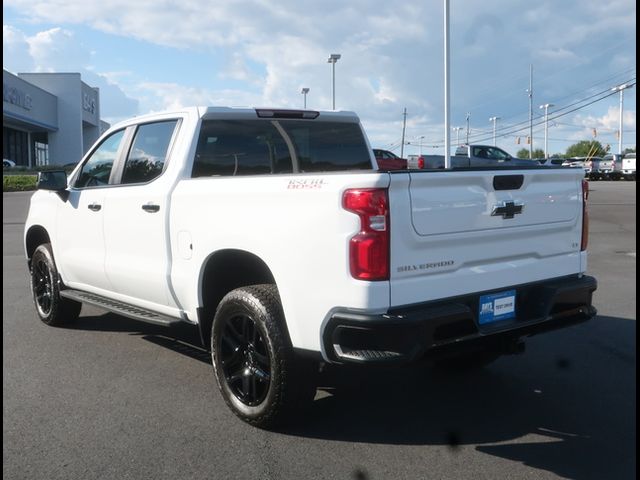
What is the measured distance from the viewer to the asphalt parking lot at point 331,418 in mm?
3617

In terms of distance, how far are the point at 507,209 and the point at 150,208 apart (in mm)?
2524

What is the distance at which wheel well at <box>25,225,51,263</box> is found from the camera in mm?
6969

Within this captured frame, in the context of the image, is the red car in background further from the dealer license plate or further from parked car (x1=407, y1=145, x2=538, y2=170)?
the dealer license plate

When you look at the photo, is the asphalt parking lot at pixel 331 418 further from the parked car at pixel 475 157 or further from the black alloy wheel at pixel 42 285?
the parked car at pixel 475 157

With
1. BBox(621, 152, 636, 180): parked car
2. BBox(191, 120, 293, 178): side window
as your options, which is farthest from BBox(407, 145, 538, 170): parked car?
BBox(191, 120, 293, 178): side window

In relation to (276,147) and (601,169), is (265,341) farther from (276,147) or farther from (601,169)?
(601,169)

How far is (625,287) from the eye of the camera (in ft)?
28.3

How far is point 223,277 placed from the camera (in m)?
4.60

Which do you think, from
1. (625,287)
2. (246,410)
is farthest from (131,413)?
(625,287)

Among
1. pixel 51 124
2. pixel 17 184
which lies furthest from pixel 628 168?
pixel 51 124

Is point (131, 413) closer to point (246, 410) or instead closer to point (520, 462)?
point (246, 410)

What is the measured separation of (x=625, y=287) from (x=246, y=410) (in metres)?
6.25

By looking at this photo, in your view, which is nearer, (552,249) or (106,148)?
(552,249)

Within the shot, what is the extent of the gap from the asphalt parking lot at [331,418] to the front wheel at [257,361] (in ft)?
0.54
